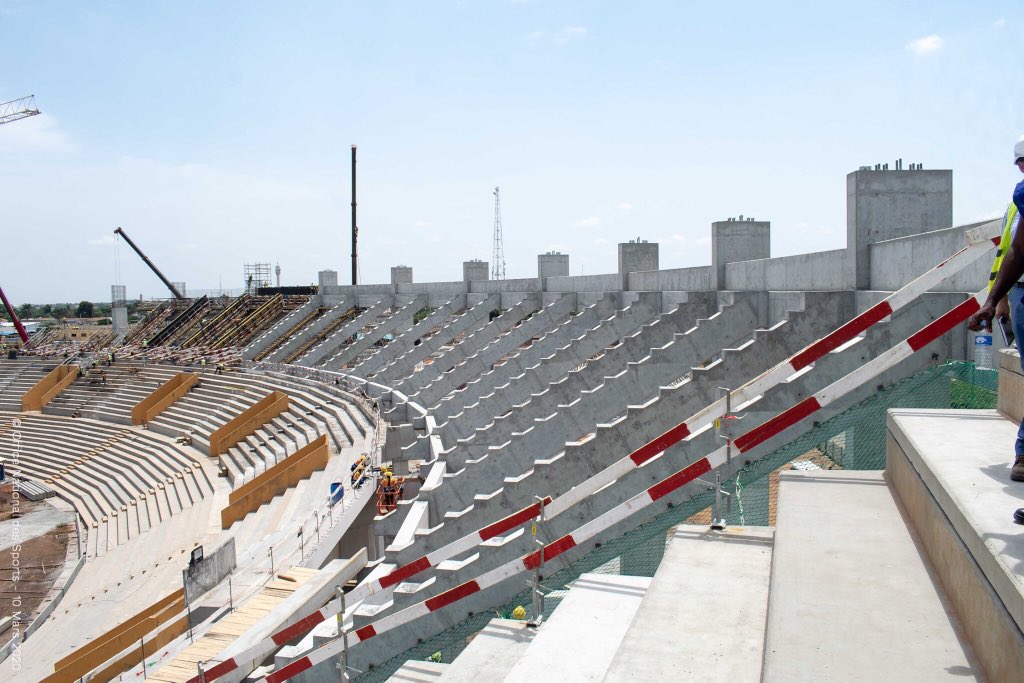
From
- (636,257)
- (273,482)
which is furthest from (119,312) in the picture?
(636,257)

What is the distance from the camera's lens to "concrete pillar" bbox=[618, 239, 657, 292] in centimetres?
1755

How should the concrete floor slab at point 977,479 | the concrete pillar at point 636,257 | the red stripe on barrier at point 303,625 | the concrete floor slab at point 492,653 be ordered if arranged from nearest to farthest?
1. the concrete floor slab at point 977,479
2. the concrete floor slab at point 492,653
3. the red stripe on barrier at point 303,625
4. the concrete pillar at point 636,257

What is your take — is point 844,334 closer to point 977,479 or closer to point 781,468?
point 977,479

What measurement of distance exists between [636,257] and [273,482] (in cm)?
893

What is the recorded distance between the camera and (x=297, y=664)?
661 centimetres

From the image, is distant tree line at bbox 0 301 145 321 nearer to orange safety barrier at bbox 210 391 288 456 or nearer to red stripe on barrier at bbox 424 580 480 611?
orange safety barrier at bbox 210 391 288 456

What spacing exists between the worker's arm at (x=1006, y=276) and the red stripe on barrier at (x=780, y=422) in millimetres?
1505

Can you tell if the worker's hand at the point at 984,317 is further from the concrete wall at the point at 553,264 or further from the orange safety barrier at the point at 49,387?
the orange safety barrier at the point at 49,387

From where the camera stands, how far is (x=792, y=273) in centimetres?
→ 1060

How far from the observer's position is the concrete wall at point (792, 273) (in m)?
9.35

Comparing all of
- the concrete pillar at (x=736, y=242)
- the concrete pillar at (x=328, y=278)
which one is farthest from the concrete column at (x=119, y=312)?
the concrete pillar at (x=736, y=242)

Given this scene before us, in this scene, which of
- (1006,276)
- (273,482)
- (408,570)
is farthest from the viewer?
(273,482)

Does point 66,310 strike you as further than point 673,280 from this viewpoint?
Yes

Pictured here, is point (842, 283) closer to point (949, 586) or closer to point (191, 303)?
point (949, 586)
